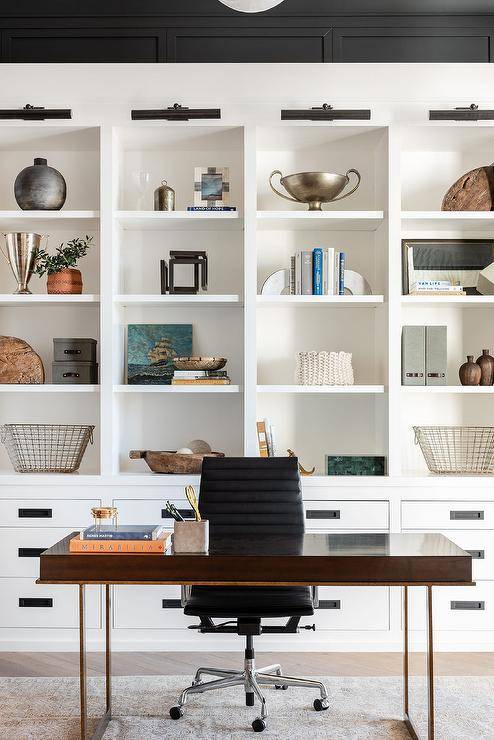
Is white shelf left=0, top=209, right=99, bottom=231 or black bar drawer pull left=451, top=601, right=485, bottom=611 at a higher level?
white shelf left=0, top=209, right=99, bottom=231

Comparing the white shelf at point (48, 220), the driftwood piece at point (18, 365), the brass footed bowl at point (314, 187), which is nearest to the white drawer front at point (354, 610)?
the driftwood piece at point (18, 365)

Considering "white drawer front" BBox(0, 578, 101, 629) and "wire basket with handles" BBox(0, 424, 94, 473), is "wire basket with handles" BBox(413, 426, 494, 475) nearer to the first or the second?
"wire basket with handles" BBox(0, 424, 94, 473)

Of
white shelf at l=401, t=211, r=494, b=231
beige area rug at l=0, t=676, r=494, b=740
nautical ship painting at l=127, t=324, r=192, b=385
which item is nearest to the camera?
beige area rug at l=0, t=676, r=494, b=740

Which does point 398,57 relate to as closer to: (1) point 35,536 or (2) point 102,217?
(2) point 102,217

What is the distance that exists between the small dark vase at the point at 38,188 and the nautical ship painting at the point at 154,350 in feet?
2.50

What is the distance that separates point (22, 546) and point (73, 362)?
94cm

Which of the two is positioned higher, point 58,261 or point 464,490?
point 58,261

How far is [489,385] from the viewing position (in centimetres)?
384

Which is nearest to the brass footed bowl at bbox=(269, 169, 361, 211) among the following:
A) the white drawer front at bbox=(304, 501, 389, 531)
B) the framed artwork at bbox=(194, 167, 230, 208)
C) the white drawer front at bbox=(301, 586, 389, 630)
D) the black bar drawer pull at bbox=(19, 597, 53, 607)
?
the framed artwork at bbox=(194, 167, 230, 208)

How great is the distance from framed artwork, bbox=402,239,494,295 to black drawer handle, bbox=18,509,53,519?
7.20ft

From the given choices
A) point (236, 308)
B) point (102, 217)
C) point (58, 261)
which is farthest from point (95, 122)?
point (236, 308)

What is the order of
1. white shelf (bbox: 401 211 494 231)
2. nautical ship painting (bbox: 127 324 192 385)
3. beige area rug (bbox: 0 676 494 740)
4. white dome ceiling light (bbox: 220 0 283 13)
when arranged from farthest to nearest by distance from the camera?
1. nautical ship painting (bbox: 127 324 192 385)
2. white shelf (bbox: 401 211 494 231)
3. beige area rug (bbox: 0 676 494 740)
4. white dome ceiling light (bbox: 220 0 283 13)

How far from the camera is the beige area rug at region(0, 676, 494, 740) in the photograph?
2771 millimetres

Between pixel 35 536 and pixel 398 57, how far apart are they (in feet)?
10.4
